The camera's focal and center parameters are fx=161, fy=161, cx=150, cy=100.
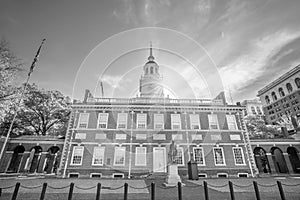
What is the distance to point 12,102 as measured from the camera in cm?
1659

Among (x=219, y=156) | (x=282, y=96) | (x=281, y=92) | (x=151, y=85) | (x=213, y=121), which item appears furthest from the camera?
(x=281, y=92)

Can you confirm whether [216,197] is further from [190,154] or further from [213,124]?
[213,124]

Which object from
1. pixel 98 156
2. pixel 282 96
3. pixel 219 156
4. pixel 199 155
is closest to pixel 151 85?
pixel 199 155

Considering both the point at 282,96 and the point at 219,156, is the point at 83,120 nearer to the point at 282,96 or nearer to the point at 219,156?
the point at 219,156

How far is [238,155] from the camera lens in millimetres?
21750

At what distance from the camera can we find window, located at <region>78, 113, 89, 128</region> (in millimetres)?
22562

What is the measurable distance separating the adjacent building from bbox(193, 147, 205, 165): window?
1975 inches

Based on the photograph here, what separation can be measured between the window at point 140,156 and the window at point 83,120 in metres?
8.01

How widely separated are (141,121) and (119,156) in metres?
5.47

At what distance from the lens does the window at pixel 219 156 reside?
69.5 ft

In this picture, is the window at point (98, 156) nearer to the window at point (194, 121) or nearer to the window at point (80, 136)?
the window at point (80, 136)

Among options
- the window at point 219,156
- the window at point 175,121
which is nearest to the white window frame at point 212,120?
the window at point 219,156

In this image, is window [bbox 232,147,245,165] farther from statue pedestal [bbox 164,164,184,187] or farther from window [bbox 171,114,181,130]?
statue pedestal [bbox 164,164,184,187]

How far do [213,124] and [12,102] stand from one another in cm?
2448
